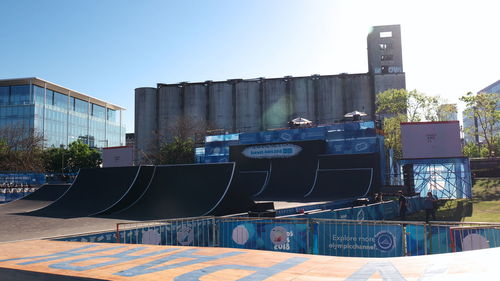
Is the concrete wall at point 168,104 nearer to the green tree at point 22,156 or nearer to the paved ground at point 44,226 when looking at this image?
the green tree at point 22,156

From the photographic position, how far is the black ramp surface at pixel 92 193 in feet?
57.3

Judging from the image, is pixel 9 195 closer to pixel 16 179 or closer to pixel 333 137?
pixel 16 179

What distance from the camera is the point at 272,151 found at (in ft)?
105

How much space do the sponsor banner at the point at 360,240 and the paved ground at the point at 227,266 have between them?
3.90 metres

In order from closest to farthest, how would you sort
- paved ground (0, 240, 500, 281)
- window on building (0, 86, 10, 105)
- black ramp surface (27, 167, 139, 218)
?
paved ground (0, 240, 500, 281) → black ramp surface (27, 167, 139, 218) → window on building (0, 86, 10, 105)

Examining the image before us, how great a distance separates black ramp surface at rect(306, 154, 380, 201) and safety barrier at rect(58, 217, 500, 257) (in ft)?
48.6

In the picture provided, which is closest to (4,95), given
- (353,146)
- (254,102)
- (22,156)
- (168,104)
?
(168,104)

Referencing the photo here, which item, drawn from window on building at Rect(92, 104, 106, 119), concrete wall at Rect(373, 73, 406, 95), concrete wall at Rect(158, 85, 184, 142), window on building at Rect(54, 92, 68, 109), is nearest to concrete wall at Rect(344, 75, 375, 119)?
concrete wall at Rect(373, 73, 406, 95)

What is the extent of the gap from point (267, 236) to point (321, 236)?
1436 millimetres

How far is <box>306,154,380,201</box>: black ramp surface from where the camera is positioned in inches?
997

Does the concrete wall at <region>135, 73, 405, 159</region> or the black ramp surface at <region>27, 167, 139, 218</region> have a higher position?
the concrete wall at <region>135, 73, 405, 159</region>

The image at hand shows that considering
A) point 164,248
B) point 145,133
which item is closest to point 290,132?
point 164,248

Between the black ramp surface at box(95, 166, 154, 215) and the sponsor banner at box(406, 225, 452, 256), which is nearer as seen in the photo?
the sponsor banner at box(406, 225, 452, 256)

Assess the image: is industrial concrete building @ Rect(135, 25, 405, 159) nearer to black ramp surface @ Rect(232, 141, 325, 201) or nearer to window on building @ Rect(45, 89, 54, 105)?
window on building @ Rect(45, 89, 54, 105)
